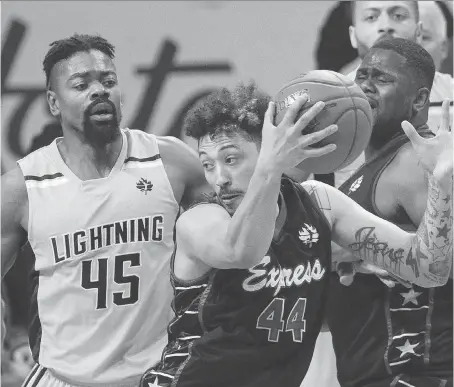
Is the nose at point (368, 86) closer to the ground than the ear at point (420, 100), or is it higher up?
higher up

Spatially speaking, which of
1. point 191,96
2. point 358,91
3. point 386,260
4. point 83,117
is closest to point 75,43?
point 83,117

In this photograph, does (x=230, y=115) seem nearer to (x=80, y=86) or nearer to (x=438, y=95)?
(x=80, y=86)

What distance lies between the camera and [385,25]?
571cm

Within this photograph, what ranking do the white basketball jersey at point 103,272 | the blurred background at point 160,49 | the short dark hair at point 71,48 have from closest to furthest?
1. the white basketball jersey at point 103,272
2. the short dark hair at point 71,48
3. the blurred background at point 160,49

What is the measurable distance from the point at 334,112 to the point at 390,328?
1.08m

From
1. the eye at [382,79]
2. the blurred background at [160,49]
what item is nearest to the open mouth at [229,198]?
the eye at [382,79]

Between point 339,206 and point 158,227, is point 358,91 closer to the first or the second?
point 339,206

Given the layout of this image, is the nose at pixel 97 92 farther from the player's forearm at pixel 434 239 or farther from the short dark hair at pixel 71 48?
the player's forearm at pixel 434 239

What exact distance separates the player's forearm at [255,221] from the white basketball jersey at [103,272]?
119 centimetres

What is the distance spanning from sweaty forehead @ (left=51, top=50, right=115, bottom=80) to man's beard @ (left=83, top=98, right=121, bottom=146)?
0.54 feet

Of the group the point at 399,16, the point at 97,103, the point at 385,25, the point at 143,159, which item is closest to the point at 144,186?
the point at 143,159

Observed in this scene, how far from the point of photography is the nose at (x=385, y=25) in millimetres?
5695

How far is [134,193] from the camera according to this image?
460cm

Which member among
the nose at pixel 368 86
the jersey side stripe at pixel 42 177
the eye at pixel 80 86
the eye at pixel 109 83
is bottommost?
the jersey side stripe at pixel 42 177
